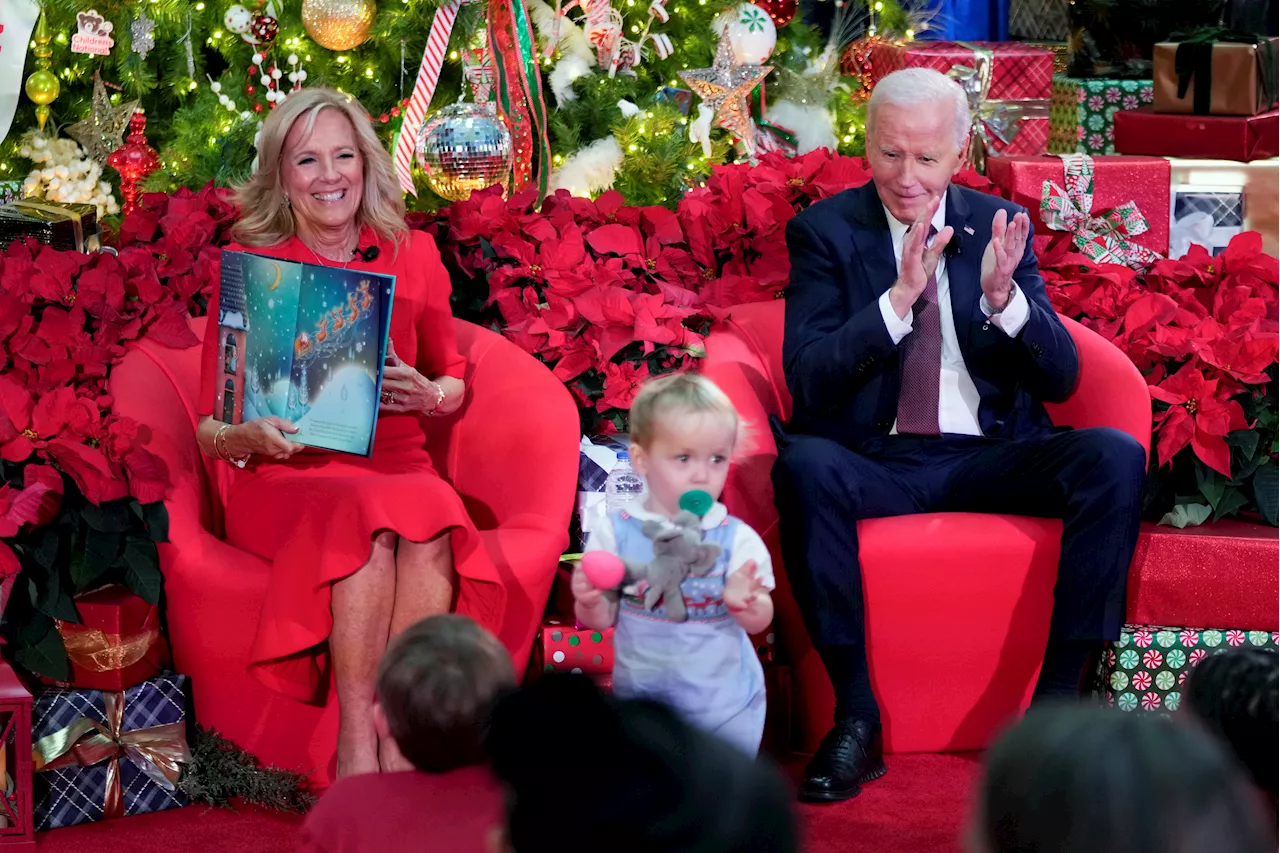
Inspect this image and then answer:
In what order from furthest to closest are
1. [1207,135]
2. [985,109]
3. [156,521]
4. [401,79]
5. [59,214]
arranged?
[401,79], [985,109], [1207,135], [59,214], [156,521]

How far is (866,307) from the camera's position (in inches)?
127

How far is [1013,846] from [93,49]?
542 centimetres

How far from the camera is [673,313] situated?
137 inches

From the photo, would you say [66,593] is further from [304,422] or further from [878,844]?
[878,844]

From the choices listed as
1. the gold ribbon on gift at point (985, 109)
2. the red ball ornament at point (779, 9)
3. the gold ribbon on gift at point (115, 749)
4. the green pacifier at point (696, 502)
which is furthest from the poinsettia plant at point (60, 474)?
the red ball ornament at point (779, 9)

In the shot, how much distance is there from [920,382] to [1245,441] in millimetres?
697

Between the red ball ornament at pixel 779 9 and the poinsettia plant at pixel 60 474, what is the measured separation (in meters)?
3.56

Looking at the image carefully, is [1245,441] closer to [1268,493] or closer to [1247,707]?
[1268,493]

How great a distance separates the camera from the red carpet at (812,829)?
112 inches

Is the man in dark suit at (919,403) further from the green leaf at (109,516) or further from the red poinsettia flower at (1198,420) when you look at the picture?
the green leaf at (109,516)

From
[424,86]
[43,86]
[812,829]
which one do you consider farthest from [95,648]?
[43,86]

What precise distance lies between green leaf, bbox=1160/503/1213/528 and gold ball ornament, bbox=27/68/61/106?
4458 mm

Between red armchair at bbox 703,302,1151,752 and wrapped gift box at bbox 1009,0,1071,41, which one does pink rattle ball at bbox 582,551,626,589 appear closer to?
red armchair at bbox 703,302,1151,752

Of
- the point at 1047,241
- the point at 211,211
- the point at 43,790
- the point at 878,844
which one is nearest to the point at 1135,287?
the point at 1047,241
